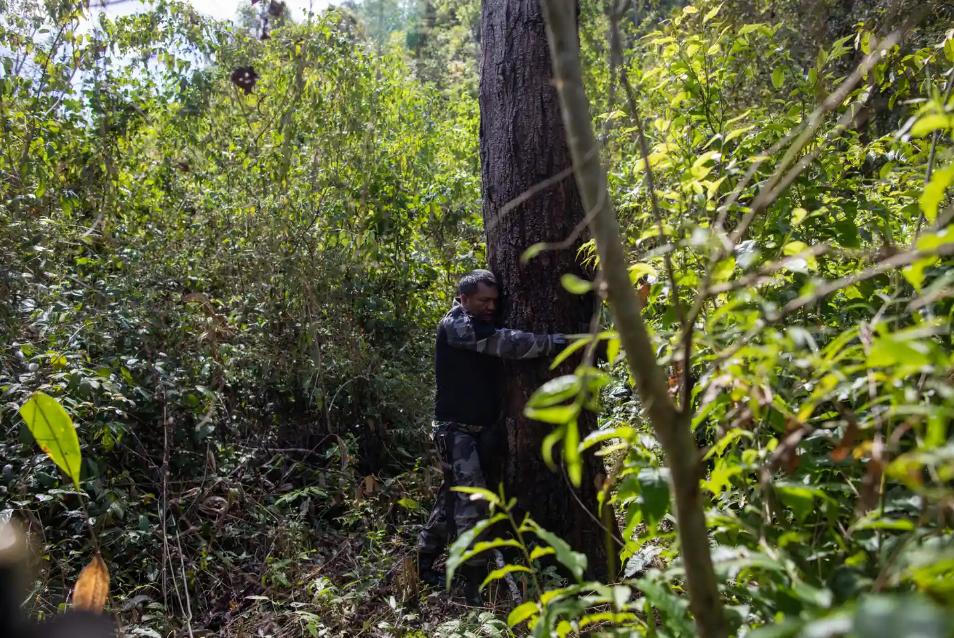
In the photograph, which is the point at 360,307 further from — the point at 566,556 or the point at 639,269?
the point at 566,556

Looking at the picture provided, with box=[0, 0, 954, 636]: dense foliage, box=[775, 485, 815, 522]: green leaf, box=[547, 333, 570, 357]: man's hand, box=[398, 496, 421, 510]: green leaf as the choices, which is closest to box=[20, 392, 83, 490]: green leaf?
box=[0, 0, 954, 636]: dense foliage

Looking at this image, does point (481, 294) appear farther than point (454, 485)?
No

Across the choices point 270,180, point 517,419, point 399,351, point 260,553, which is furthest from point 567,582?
point 270,180

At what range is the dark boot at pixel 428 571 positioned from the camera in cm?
460

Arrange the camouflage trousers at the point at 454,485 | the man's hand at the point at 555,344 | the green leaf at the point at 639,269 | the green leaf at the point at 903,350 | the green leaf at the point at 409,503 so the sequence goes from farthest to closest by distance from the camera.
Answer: the green leaf at the point at 409,503 → the camouflage trousers at the point at 454,485 → the man's hand at the point at 555,344 → the green leaf at the point at 639,269 → the green leaf at the point at 903,350

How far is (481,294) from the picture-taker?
13.9 ft

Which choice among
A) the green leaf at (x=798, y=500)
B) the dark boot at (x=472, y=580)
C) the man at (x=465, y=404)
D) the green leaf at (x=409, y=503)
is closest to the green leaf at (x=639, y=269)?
the green leaf at (x=798, y=500)

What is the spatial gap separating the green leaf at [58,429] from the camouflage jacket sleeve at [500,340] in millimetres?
2178

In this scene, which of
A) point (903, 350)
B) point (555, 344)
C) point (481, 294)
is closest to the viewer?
point (903, 350)

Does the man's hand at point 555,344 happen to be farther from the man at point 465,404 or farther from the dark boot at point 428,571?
the dark boot at point 428,571

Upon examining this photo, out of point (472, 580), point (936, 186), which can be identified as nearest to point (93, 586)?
point (936, 186)

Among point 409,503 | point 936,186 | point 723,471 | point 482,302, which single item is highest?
point 482,302

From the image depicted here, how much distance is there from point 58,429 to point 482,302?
7.48 ft

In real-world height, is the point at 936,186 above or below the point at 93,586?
above
